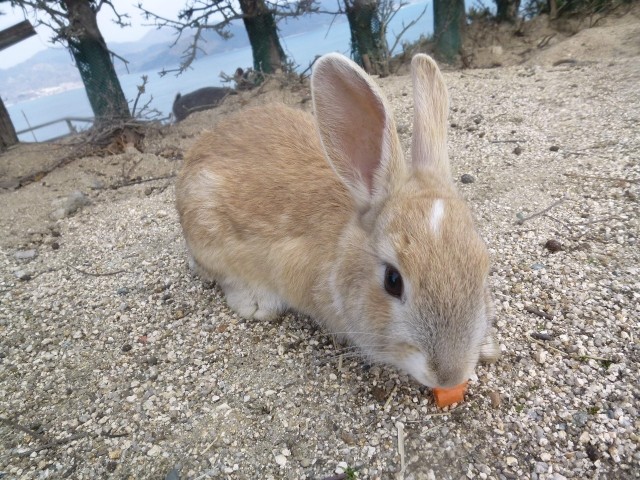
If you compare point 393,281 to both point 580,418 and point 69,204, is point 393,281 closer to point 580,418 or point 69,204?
point 580,418

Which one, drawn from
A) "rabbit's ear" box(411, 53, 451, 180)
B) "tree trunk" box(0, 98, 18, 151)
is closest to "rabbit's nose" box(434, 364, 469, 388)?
"rabbit's ear" box(411, 53, 451, 180)

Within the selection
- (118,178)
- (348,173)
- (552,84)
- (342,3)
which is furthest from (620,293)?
(342,3)

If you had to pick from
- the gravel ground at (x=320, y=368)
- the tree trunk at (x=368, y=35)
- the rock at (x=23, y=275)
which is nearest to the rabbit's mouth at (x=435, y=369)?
the gravel ground at (x=320, y=368)

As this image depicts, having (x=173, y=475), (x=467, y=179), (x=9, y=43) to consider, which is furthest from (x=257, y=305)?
(x=9, y=43)

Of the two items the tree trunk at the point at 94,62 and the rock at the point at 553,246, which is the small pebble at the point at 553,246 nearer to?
the rock at the point at 553,246

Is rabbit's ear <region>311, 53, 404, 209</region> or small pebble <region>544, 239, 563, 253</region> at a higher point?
rabbit's ear <region>311, 53, 404, 209</region>

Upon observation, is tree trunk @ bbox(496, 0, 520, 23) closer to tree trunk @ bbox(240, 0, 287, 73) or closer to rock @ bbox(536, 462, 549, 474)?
tree trunk @ bbox(240, 0, 287, 73)
